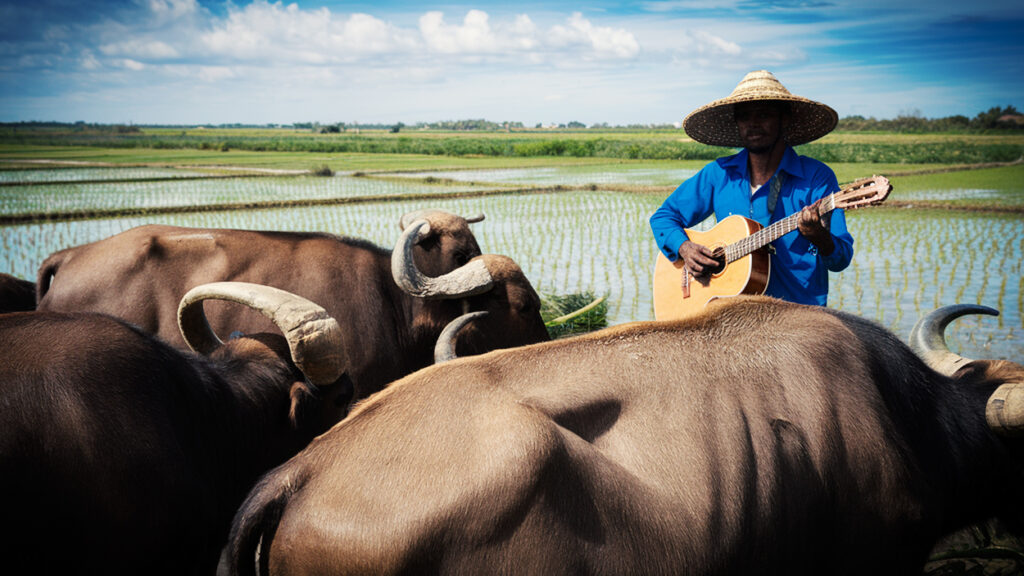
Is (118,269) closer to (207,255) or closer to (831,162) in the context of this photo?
(207,255)

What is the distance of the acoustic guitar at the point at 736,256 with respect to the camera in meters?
3.26

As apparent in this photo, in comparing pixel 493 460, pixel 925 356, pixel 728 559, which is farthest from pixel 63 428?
pixel 925 356

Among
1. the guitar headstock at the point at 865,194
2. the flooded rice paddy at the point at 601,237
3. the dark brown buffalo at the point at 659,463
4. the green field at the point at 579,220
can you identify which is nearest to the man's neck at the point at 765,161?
the guitar headstock at the point at 865,194

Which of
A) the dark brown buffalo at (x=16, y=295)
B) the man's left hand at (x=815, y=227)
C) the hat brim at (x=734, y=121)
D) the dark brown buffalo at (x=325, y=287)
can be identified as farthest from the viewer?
the dark brown buffalo at (x=16, y=295)

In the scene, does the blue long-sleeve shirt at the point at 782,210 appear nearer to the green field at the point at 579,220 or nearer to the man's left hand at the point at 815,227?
the man's left hand at the point at 815,227

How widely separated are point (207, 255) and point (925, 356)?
4.08m

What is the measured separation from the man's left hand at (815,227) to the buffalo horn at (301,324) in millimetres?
2186

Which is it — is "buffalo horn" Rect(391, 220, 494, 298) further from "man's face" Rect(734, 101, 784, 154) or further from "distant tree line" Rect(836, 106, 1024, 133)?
"distant tree line" Rect(836, 106, 1024, 133)

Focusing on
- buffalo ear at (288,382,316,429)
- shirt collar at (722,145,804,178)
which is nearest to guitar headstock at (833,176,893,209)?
shirt collar at (722,145,804,178)

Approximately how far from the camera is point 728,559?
2.06 m

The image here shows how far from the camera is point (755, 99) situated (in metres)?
3.67

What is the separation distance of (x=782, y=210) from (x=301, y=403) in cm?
261

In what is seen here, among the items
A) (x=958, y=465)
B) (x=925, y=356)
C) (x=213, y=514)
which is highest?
(x=925, y=356)

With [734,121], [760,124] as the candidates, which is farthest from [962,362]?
[734,121]
